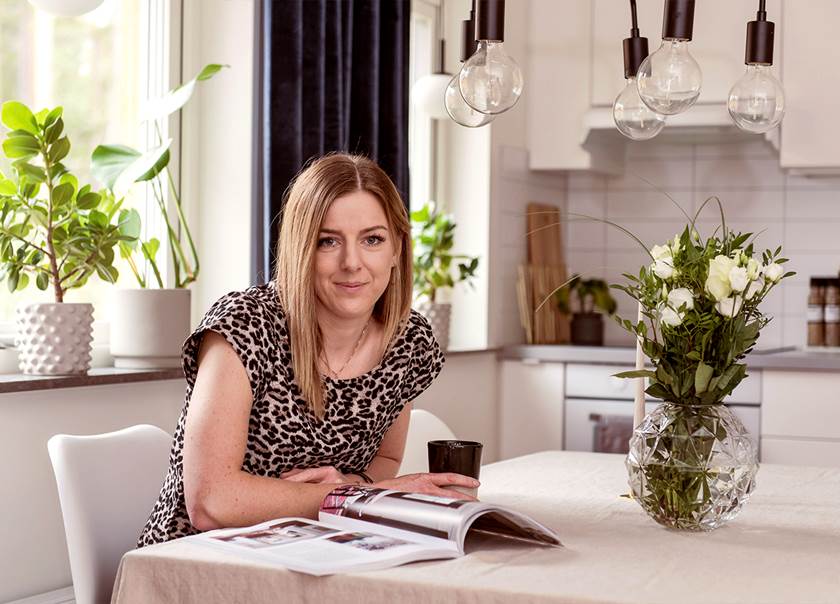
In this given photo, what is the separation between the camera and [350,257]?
1.83 metres

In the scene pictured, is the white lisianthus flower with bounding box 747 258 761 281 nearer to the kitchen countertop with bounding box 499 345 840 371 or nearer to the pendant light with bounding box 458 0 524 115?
the pendant light with bounding box 458 0 524 115

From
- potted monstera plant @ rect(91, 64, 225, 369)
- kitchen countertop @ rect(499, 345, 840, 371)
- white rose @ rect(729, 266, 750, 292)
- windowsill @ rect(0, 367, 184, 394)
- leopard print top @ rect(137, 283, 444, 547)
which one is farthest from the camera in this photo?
A: kitchen countertop @ rect(499, 345, 840, 371)

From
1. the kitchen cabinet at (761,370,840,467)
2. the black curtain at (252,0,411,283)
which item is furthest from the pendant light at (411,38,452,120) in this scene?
the kitchen cabinet at (761,370,840,467)

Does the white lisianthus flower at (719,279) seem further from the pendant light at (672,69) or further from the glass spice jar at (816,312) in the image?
the glass spice jar at (816,312)

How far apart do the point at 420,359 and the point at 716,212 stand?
2882mm

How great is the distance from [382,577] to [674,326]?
55cm

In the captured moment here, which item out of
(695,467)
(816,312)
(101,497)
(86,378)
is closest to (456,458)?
(695,467)

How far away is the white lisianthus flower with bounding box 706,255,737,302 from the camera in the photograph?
1.56 metres

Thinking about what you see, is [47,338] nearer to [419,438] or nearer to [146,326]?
[146,326]

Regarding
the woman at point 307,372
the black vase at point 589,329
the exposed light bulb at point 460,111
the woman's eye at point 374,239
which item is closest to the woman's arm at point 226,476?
the woman at point 307,372

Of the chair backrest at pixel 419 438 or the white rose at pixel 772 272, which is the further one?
the chair backrest at pixel 419 438

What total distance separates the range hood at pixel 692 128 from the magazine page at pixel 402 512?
272cm

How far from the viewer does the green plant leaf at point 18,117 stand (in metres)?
2.36

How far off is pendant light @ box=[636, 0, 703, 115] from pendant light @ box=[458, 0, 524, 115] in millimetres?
206
